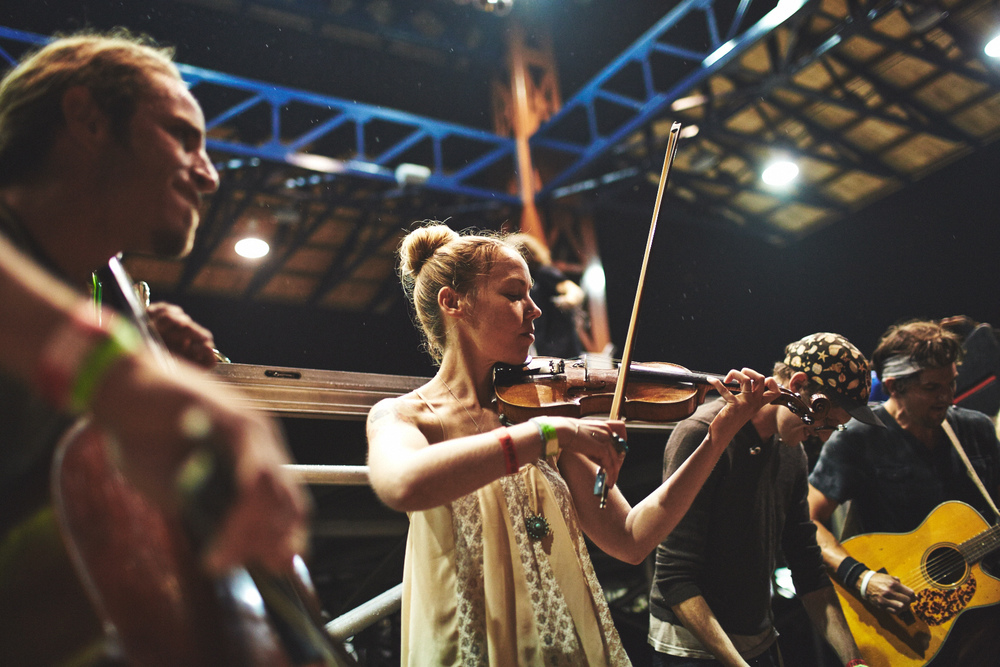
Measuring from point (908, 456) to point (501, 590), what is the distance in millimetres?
2754

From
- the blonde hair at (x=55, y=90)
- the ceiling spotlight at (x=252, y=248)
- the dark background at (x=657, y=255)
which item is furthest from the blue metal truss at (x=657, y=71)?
the blonde hair at (x=55, y=90)

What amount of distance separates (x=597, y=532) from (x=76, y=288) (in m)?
1.33

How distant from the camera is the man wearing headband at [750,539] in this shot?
221 cm

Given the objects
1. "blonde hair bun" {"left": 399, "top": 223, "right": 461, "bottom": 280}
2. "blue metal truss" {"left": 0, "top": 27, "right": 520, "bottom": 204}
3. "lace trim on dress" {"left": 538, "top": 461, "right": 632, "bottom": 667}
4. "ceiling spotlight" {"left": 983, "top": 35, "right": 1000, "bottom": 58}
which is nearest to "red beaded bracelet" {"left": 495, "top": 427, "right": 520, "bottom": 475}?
"lace trim on dress" {"left": 538, "top": 461, "right": 632, "bottom": 667}

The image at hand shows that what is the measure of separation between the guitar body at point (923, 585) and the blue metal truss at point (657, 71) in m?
4.86

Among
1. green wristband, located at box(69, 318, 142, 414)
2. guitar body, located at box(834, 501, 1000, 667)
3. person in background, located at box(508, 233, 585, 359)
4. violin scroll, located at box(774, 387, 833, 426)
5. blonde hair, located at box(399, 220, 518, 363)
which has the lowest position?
guitar body, located at box(834, 501, 1000, 667)

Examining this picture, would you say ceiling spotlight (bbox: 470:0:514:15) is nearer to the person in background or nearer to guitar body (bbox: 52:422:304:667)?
the person in background

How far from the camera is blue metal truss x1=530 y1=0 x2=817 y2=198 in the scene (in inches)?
261

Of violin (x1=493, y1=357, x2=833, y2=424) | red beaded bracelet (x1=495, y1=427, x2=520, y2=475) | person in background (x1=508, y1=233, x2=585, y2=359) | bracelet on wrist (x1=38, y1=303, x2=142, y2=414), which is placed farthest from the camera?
person in background (x1=508, y1=233, x2=585, y2=359)

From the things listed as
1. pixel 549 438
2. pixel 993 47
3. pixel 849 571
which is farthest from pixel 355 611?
pixel 993 47

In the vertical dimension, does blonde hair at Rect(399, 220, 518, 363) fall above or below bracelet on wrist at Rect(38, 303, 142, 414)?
above

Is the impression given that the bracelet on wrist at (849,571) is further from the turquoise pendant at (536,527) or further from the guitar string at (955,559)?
the turquoise pendant at (536,527)

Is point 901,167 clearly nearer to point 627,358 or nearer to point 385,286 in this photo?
point 385,286

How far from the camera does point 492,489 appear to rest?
1.62 metres
